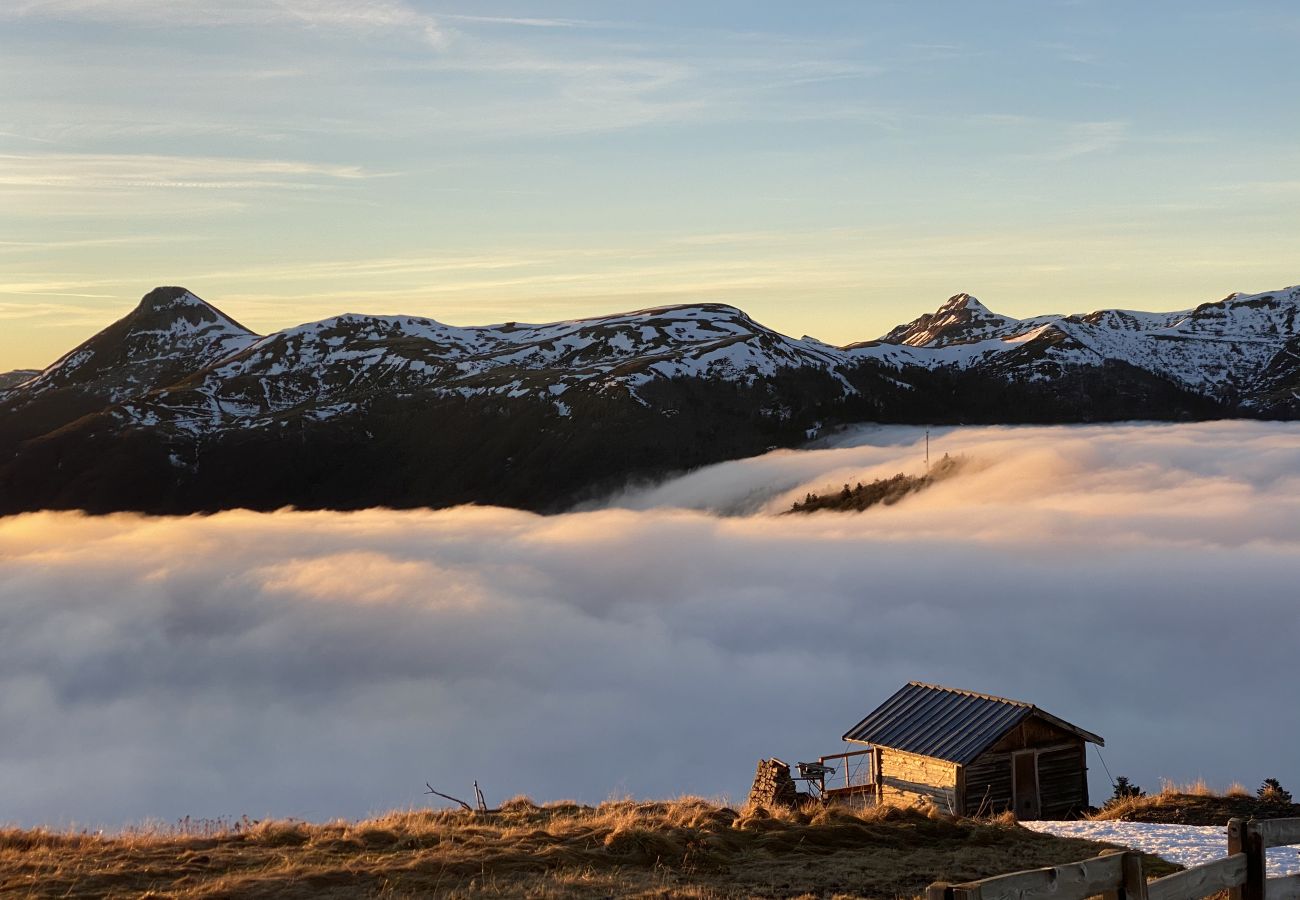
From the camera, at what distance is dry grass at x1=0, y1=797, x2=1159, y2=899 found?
1548cm

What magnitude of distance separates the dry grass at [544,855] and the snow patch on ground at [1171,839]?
2.93 feet

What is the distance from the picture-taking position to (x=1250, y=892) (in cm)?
936

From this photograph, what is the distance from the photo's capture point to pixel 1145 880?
833 centimetres

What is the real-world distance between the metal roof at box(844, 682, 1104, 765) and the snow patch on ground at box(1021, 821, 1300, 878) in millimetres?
13706

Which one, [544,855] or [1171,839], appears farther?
[1171,839]

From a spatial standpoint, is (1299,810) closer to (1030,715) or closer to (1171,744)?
(1030,715)

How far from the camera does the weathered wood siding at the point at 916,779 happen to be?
1387 inches

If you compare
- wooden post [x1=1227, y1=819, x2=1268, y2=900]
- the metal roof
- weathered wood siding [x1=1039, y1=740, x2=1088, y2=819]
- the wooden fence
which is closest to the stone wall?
the metal roof

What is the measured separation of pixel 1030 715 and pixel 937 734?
9.89 ft

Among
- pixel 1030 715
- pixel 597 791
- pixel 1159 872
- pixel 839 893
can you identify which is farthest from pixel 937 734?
pixel 597 791

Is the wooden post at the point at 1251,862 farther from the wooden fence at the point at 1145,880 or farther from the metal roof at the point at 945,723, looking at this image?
the metal roof at the point at 945,723

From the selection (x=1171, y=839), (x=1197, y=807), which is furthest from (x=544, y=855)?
(x=1197, y=807)

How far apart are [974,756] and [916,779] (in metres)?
2.48

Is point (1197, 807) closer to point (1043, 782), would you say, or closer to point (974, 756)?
point (974, 756)
